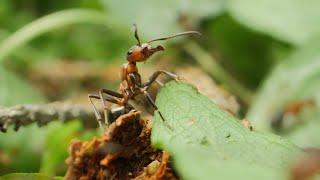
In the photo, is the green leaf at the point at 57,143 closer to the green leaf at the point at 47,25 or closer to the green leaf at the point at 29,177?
the green leaf at the point at 29,177

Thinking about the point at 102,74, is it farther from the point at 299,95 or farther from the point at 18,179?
the point at 18,179

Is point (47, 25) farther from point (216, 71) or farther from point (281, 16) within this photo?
point (281, 16)

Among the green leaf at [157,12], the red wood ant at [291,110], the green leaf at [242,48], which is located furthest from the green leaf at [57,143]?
the green leaf at [242,48]

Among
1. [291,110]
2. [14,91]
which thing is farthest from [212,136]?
[14,91]

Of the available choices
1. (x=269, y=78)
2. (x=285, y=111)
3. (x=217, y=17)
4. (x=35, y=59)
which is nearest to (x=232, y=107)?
(x=285, y=111)

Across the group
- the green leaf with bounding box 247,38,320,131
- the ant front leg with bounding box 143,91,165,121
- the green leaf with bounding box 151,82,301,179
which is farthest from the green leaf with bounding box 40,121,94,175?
the green leaf with bounding box 247,38,320,131
